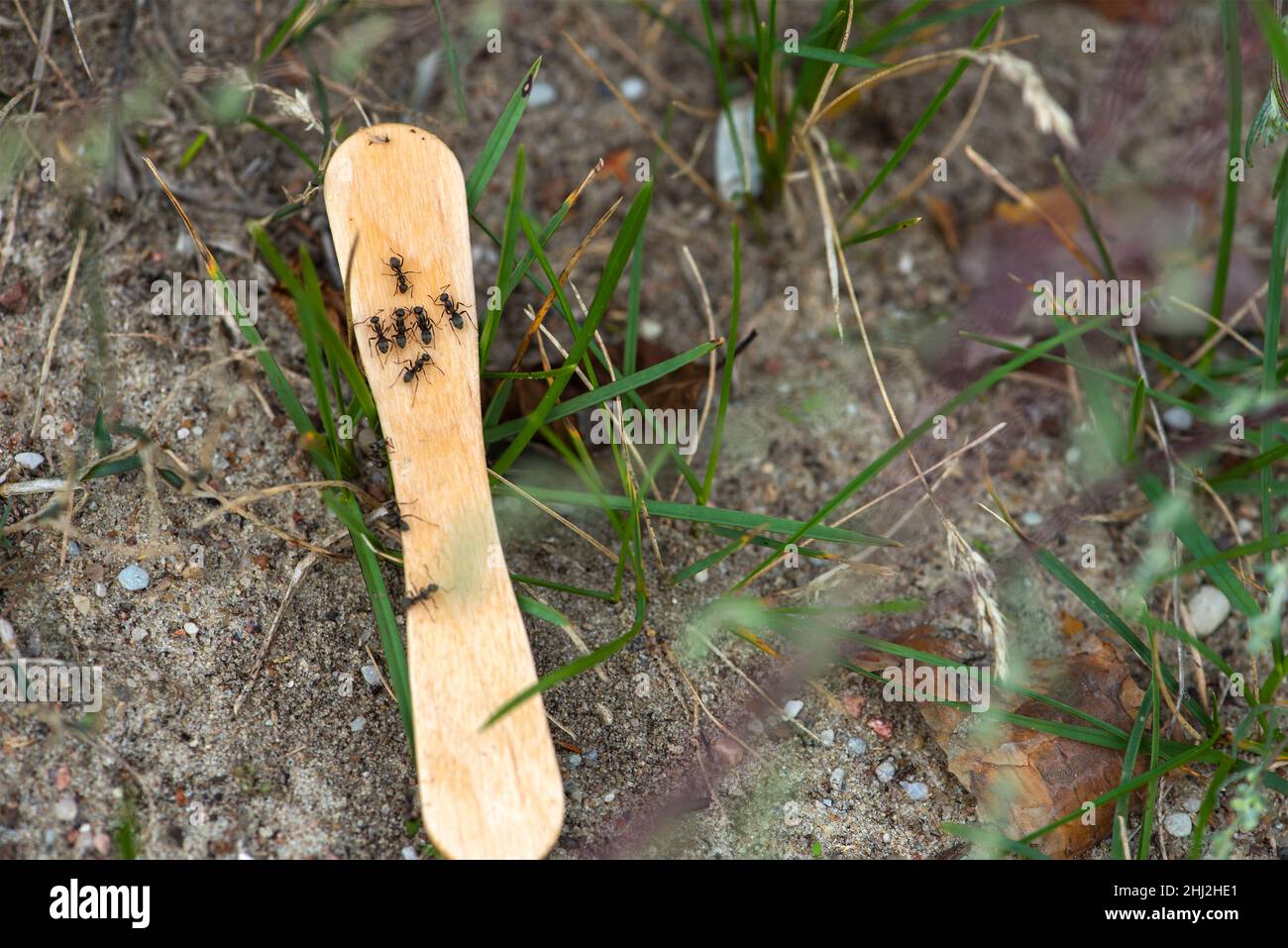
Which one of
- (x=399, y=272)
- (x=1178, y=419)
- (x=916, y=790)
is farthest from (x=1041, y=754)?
Answer: (x=399, y=272)

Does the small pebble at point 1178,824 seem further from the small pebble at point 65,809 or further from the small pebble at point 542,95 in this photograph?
the small pebble at point 542,95

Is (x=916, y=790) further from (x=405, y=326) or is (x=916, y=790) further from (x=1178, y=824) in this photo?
(x=405, y=326)

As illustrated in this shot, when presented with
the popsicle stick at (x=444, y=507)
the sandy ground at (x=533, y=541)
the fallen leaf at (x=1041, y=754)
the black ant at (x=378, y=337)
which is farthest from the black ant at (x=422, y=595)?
the fallen leaf at (x=1041, y=754)

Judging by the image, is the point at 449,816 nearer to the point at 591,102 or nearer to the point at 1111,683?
the point at 1111,683

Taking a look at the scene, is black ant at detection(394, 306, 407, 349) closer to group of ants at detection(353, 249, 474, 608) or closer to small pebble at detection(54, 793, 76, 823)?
group of ants at detection(353, 249, 474, 608)

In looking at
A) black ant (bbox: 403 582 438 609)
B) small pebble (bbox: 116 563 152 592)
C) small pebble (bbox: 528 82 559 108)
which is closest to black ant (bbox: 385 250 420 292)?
black ant (bbox: 403 582 438 609)

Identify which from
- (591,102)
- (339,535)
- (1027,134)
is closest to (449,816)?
(339,535)
